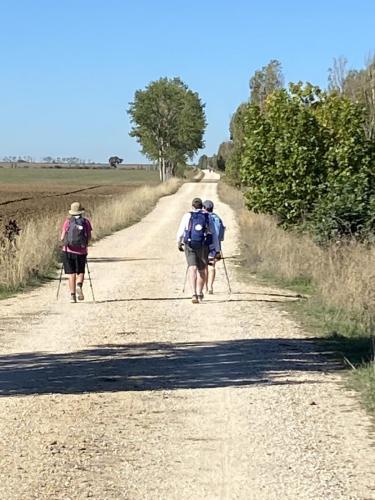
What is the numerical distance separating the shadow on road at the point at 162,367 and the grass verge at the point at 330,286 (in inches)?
20.2

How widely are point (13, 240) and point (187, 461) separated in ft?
46.1

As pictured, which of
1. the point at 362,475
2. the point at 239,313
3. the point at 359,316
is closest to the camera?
the point at 362,475

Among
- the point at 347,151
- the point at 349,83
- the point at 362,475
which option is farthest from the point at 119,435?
the point at 349,83

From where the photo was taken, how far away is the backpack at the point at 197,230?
15508 millimetres

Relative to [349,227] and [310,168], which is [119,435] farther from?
[310,168]

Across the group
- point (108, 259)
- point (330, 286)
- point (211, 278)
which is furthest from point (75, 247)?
point (108, 259)

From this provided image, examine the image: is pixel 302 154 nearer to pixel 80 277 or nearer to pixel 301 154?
pixel 301 154

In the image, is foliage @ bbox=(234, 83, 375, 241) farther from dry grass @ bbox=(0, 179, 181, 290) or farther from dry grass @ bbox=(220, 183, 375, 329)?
dry grass @ bbox=(0, 179, 181, 290)

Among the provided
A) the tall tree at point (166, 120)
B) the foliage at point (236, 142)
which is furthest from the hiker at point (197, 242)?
the tall tree at point (166, 120)

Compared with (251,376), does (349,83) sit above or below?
above

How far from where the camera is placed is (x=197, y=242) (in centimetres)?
1551

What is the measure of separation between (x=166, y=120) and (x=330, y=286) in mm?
86567

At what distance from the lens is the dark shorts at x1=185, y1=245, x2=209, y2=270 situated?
15.6 m

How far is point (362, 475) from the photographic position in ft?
20.4
